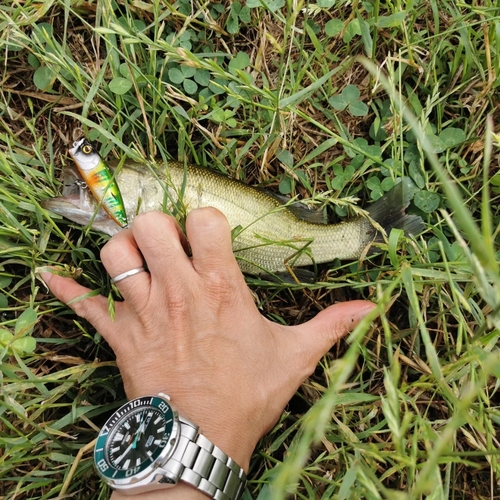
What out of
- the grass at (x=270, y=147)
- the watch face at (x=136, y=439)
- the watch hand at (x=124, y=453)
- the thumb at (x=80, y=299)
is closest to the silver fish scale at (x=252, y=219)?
the grass at (x=270, y=147)

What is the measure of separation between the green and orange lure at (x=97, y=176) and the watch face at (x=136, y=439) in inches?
43.6

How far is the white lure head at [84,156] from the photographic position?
2.64m

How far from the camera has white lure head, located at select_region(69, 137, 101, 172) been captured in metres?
2.64

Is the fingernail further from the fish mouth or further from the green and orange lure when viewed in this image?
the green and orange lure

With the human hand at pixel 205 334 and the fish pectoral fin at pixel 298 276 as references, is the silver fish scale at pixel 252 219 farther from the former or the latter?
the human hand at pixel 205 334

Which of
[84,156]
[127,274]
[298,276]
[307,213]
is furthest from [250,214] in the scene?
[84,156]

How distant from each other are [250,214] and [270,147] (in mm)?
478

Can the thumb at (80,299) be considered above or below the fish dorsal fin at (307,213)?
below

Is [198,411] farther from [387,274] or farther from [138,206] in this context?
[387,274]

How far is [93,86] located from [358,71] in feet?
5.61

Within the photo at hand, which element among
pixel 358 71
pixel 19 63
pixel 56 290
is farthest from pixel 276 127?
pixel 19 63

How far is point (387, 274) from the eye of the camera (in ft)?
9.34

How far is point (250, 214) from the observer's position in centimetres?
288

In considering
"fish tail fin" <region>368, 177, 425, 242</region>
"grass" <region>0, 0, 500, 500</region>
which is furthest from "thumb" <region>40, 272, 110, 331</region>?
"fish tail fin" <region>368, 177, 425, 242</region>
